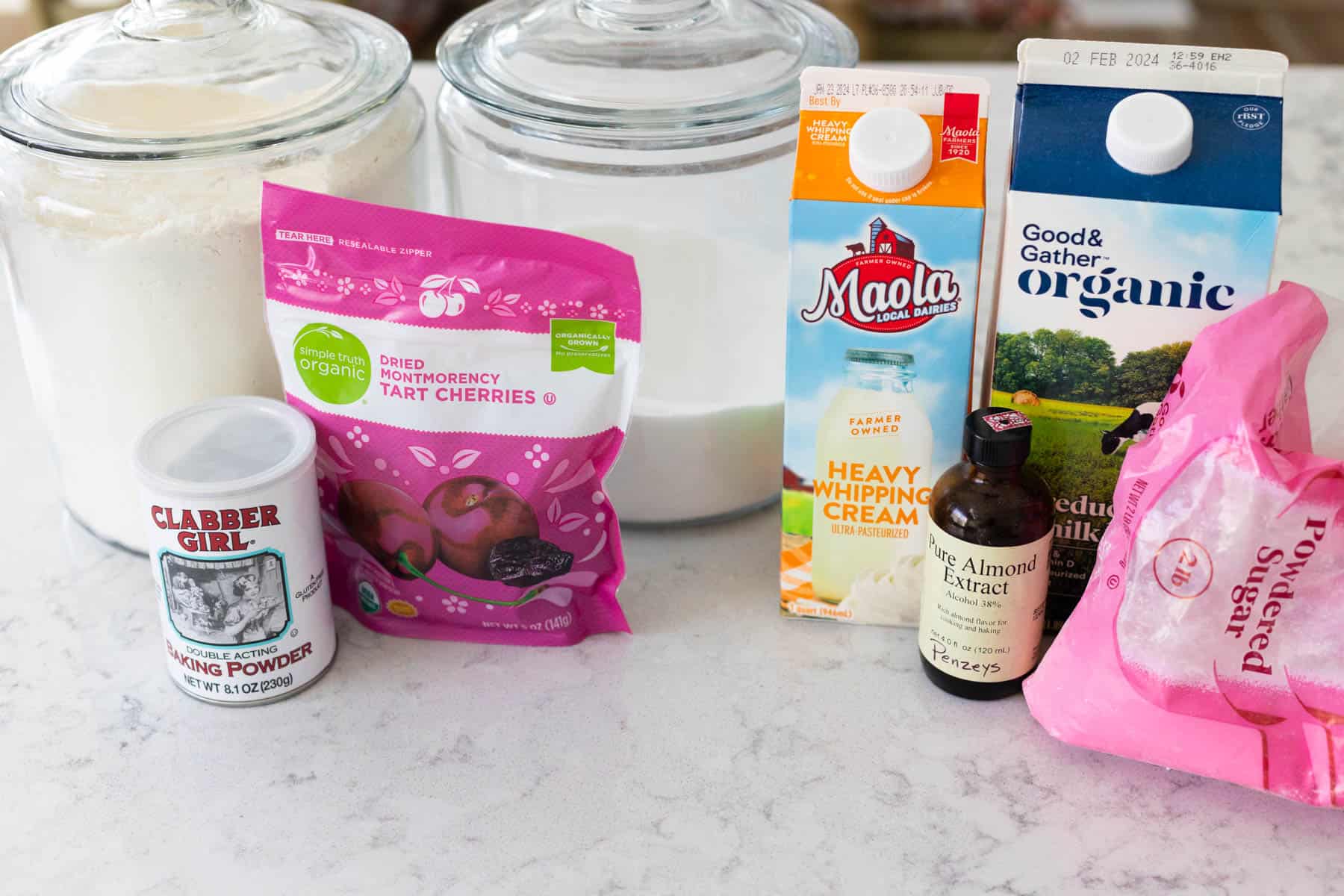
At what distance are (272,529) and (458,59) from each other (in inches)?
14.2

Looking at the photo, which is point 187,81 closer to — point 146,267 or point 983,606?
point 146,267

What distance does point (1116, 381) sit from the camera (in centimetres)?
84

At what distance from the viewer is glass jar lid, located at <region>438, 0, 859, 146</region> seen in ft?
3.00

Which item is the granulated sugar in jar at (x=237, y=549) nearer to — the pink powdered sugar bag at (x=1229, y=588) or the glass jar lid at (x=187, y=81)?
the glass jar lid at (x=187, y=81)

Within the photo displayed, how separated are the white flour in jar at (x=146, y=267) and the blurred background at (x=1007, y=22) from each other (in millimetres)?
2236

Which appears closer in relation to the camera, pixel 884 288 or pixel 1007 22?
pixel 884 288

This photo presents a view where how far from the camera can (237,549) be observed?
85 centimetres

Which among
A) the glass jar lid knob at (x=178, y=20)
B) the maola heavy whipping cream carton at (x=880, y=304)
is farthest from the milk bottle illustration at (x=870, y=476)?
the glass jar lid knob at (x=178, y=20)

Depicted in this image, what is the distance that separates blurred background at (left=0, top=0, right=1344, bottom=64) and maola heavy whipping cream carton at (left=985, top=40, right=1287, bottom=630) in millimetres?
2261

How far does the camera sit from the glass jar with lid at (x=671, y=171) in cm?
93

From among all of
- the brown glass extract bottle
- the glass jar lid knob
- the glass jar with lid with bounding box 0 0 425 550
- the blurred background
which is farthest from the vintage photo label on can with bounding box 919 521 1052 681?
the blurred background

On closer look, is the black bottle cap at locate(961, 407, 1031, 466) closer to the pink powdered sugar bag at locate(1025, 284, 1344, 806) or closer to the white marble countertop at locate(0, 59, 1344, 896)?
the pink powdered sugar bag at locate(1025, 284, 1344, 806)

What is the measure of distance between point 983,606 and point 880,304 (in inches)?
7.8

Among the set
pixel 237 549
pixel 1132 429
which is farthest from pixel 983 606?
pixel 237 549
